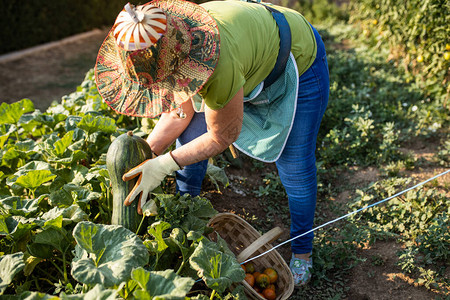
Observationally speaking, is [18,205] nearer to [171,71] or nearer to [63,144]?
[63,144]

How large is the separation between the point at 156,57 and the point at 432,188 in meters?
2.47

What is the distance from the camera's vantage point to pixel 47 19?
7.16 meters

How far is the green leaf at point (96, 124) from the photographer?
2648 mm

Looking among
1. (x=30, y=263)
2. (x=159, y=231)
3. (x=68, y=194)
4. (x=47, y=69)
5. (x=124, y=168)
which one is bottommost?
(x=47, y=69)

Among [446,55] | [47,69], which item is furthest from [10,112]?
[47,69]

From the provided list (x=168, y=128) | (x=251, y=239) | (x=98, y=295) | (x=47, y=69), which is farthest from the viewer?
(x=47, y=69)

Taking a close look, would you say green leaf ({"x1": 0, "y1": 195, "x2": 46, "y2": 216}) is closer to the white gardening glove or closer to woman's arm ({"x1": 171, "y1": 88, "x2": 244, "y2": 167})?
the white gardening glove

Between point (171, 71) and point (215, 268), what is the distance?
792 mm

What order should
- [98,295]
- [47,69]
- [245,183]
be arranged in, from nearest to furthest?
[98,295] → [245,183] → [47,69]

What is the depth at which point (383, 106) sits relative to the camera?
4.21m

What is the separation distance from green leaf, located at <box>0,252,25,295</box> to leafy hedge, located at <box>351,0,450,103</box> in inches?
152

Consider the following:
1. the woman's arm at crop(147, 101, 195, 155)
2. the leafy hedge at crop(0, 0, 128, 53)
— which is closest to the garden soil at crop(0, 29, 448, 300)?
the leafy hedge at crop(0, 0, 128, 53)

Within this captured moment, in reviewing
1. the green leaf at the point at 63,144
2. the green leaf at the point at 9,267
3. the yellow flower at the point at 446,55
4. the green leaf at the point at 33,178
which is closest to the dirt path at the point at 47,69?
the green leaf at the point at 63,144

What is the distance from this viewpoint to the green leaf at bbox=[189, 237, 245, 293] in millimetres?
1675
